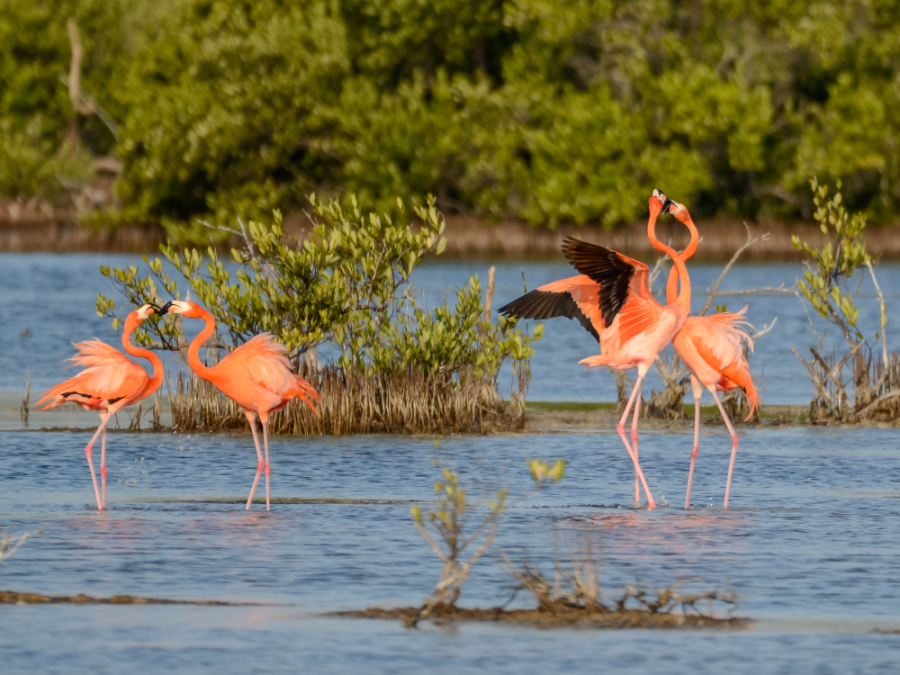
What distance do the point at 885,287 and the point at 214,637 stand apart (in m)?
30.3

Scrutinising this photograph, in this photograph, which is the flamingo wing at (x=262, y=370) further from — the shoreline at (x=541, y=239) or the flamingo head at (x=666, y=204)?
the shoreline at (x=541, y=239)

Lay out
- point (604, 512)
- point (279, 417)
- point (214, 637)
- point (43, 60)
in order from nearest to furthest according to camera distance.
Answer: point (214, 637), point (604, 512), point (279, 417), point (43, 60)

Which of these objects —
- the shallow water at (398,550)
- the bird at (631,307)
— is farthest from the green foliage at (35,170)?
the bird at (631,307)

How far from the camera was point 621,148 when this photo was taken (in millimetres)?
43656

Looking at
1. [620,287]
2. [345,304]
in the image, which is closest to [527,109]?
[345,304]

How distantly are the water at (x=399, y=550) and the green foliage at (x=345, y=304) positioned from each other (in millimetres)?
819

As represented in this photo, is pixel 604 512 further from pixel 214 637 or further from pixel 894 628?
pixel 214 637

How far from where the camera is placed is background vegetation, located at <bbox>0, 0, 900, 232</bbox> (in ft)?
139

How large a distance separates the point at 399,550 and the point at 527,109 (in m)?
37.1

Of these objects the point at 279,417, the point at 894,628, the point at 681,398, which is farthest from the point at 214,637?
the point at 681,398

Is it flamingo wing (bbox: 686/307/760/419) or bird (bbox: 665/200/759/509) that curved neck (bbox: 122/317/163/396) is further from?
flamingo wing (bbox: 686/307/760/419)

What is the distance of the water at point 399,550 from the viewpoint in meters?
6.47

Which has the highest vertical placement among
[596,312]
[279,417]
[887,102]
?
[887,102]

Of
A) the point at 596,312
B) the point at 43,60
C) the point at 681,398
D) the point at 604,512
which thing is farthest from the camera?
the point at 43,60
